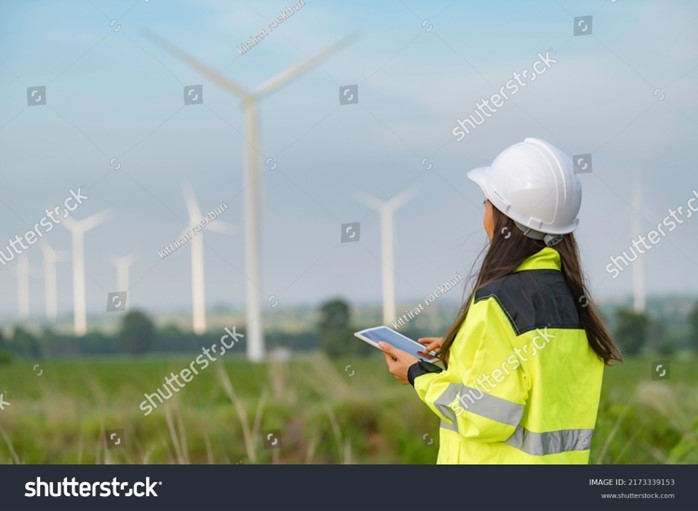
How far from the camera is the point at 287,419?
11836 mm

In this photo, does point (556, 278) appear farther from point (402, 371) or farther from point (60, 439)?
point (60, 439)

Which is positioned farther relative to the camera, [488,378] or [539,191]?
[539,191]

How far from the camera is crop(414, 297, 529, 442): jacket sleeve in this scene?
10.7 ft

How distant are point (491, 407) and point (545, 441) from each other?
0.82 feet

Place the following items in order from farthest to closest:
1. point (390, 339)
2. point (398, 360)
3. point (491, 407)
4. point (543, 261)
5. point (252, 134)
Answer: point (252, 134) → point (390, 339) → point (398, 360) → point (543, 261) → point (491, 407)

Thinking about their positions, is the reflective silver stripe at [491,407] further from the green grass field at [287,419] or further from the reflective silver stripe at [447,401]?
the green grass field at [287,419]

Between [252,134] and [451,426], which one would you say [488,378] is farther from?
[252,134]

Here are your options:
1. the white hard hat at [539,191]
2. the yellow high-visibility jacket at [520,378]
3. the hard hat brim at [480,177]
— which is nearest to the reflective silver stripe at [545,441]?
the yellow high-visibility jacket at [520,378]

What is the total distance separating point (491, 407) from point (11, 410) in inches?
377

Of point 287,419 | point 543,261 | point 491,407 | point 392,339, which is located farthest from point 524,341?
point 287,419

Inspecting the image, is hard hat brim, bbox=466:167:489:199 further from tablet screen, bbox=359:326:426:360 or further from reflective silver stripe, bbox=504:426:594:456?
reflective silver stripe, bbox=504:426:594:456

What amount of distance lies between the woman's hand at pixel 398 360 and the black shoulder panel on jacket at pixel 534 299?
43 cm

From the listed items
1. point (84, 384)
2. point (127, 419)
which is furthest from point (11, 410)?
point (84, 384)

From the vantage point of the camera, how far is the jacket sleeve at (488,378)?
326 cm
